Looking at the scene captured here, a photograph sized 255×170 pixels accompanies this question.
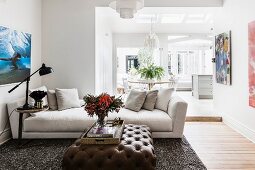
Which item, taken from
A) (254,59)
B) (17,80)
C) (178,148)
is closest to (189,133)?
(178,148)

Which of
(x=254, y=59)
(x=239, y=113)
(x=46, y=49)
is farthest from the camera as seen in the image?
(x=46, y=49)

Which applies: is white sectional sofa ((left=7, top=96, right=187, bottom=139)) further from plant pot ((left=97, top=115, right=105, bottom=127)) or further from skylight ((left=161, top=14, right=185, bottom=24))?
skylight ((left=161, top=14, right=185, bottom=24))

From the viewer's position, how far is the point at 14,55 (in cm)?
422

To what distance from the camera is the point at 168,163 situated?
10.1ft

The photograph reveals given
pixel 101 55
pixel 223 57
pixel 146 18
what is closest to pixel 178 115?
pixel 223 57

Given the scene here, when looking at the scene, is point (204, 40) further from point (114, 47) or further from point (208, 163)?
point (208, 163)

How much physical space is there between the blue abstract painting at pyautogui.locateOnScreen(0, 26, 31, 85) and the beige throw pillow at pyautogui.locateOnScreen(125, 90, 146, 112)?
216 cm

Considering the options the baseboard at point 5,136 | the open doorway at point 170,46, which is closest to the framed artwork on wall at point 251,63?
the open doorway at point 170,46

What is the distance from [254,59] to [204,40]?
715 centimetres

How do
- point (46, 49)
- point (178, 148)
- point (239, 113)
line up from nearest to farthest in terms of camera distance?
point (178, 148)
point (239, 113)
point (46, 49)

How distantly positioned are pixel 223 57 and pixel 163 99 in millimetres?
1947

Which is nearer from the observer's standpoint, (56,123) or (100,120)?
(100,120)

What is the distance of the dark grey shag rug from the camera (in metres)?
2.98

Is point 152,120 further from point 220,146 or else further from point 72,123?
point 72,123
